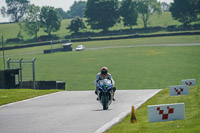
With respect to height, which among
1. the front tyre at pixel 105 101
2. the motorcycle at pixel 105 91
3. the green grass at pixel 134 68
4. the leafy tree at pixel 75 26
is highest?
the motorcycle at pixel 105 91

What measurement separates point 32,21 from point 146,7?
119ft

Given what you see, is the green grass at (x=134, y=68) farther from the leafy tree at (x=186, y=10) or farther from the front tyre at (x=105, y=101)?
the leafy tree at (x=186, y=10)

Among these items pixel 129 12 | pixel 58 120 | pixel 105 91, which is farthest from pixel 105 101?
pixel 129 12

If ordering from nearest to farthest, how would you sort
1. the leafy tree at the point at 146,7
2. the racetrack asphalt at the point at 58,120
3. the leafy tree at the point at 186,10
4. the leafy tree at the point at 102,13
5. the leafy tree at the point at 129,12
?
1. the racetrack asphalt at the point at 58,120
2. the leafy tree at the point at 186,10
3. the leafy tree at the point at 129,12
4. the leafy tree at the point at 102,13
5. the leafy tree at the point at 146,7

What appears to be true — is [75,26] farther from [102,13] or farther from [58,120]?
[58,120]

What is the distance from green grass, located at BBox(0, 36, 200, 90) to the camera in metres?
42.6

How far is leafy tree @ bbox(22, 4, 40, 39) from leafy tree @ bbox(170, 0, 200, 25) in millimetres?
42270

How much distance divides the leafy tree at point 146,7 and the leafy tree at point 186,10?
13117 mm

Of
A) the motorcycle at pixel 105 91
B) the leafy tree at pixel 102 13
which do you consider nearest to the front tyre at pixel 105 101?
the motorcycle at pixel 105 91

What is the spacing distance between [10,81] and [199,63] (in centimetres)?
2552

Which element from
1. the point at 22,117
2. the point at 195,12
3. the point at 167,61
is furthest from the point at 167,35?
the point at 22,117

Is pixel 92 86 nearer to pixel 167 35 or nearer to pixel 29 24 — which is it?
pixel 167 35

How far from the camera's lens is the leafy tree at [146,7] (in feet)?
454

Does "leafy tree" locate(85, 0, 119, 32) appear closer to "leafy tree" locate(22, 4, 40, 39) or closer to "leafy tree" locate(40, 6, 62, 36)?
"leafy tree" locate(40, 6, 62, 36)
